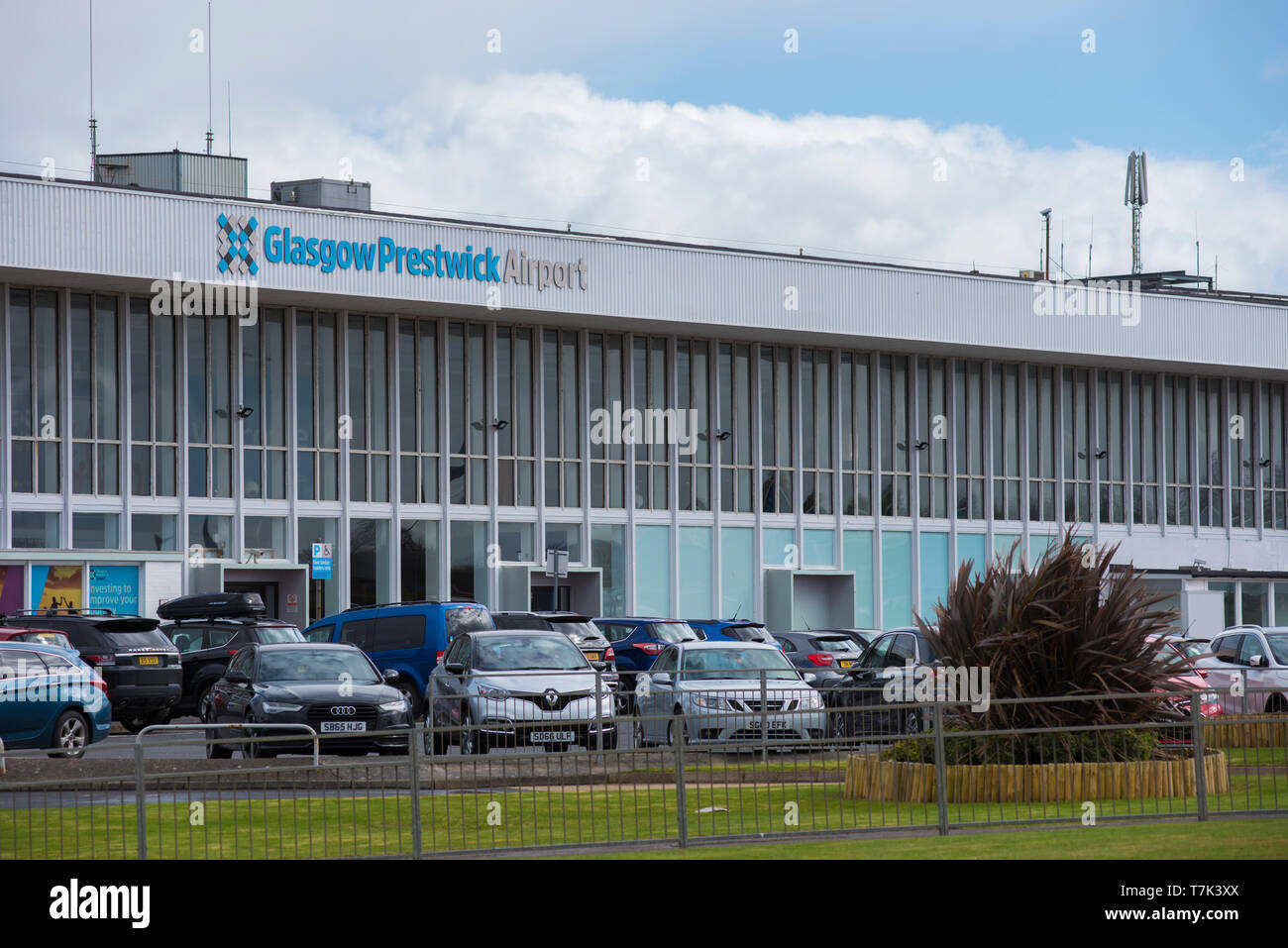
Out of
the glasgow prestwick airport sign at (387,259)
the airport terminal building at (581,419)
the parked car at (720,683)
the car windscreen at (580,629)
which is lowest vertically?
the parked car at (720,683)

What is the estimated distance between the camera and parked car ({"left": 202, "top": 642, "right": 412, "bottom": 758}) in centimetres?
2042

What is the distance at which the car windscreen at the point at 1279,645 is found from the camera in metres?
26.6

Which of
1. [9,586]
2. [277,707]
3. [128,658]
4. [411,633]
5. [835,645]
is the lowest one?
[835,645]

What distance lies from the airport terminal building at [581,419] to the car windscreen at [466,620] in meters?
10.2

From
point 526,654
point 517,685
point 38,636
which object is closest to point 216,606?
point 38,636

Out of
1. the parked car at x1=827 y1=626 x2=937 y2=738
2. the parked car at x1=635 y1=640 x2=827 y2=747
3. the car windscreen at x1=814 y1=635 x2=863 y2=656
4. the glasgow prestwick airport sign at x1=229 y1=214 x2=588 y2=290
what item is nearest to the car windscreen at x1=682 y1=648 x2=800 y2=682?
the parked car at x1=635 y1=640 x2=827 y2=747

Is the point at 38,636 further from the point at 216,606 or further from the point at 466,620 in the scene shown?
the point at 216,606

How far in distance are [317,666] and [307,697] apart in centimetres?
121

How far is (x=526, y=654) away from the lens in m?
23.2

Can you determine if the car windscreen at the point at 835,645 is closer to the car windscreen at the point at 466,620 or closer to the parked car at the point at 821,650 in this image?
the parked car at the point at 821,650

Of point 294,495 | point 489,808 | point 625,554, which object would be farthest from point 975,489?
point 489,808

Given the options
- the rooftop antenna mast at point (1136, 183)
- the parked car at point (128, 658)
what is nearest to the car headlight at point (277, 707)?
the parked car at point (128, 658)

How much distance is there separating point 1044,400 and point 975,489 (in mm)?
3599
